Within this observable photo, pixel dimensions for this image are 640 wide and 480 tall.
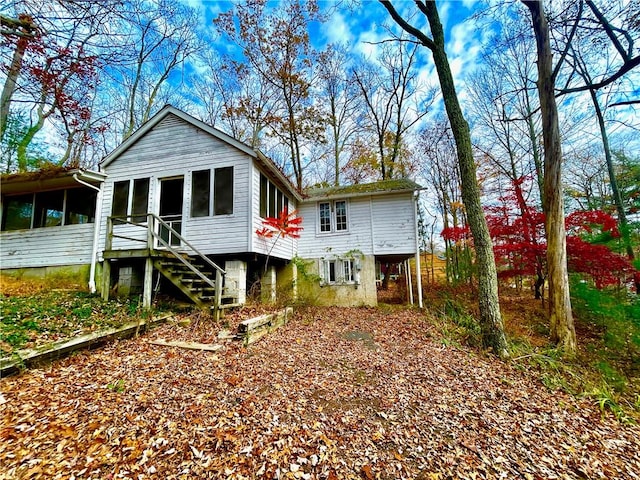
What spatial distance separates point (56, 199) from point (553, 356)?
15.4m

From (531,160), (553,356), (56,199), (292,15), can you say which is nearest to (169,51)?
(292,15)

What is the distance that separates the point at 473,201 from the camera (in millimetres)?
6090

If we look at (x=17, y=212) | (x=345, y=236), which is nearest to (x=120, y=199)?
(x=17, y=212)

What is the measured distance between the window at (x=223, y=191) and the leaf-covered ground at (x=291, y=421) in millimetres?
4519

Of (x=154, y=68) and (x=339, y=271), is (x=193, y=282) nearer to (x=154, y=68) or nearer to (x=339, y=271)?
(x=339, y=271)

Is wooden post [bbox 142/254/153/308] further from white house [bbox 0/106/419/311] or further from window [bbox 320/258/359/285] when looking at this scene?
window [bbox 320/258/359/285]

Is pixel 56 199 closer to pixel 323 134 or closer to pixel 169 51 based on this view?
pixel 169 51

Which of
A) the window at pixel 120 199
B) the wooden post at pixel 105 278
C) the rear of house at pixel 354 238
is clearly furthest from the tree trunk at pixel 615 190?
the window at pixel 120 199

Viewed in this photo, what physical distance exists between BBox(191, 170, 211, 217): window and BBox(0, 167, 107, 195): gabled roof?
335 cm

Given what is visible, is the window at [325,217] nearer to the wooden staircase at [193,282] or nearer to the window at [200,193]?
the window at [200,193]

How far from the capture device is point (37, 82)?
230 inches

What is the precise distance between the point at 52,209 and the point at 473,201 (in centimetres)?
1354

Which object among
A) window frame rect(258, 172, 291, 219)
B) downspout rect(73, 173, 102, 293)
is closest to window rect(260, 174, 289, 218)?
window frame rect(258, 172, 291, 219)

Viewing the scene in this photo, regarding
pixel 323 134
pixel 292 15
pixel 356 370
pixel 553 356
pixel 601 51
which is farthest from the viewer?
pixel 323 134
